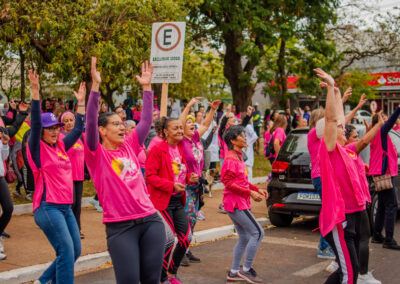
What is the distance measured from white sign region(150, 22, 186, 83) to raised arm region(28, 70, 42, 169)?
9.87 ft

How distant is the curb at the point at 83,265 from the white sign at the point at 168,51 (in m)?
2.49

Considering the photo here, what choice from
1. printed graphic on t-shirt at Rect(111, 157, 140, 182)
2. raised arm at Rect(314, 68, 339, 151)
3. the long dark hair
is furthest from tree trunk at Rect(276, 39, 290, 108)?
printed graphic on t-shirt at Rect(111, 157, 140, 182)

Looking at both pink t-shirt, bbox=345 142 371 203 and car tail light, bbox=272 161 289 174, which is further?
car tail light, bbox=272 161 289 174

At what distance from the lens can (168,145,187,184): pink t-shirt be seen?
5.77 meters

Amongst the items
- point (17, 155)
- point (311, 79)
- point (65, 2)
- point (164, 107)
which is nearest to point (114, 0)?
point (65, 2)

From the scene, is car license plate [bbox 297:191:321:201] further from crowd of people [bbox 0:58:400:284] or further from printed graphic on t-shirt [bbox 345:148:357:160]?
printed graphic on t-shirt [bbox 345:148:357:160]

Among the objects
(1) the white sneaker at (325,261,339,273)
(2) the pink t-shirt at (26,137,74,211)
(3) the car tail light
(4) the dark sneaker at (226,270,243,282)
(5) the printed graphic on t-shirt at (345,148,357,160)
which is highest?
(5) the printed graphic on t-shirt at (345,148,357,160)

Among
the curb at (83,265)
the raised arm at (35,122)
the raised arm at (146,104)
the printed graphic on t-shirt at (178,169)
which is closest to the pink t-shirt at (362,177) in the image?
the printed graphic on t-shirt at (178,169)

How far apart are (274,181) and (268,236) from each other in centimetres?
93

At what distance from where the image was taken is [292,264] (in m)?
6.89

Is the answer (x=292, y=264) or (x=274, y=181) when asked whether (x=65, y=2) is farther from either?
(x=292, y=264)

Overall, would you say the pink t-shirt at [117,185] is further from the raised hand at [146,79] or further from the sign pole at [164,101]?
the sign pole at [164,101]

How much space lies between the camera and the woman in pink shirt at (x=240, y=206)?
19.6 ft

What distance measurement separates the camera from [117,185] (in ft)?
12.9
